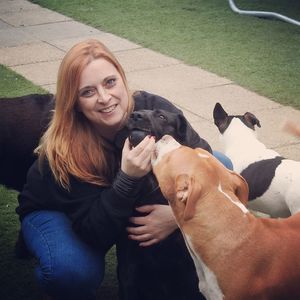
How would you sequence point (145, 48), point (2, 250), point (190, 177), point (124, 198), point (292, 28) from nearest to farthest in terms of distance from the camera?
point (190, 177)
point (124, 198)
point (2, 250)
point (145, 48)
point (292, 28)

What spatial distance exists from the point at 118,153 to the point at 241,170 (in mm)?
1597

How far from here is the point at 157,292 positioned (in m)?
3.79

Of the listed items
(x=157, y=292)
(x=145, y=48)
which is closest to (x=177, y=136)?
(x=157, y=292)

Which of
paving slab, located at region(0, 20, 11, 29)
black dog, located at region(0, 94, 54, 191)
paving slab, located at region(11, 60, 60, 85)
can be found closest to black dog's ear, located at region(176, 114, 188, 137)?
black dog, located at region(0, 94, 54, 191)

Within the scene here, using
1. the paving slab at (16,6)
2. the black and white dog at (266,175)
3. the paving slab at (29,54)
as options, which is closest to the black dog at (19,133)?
the black and white dog at (266,175)

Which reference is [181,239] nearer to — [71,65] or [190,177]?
[190,177]

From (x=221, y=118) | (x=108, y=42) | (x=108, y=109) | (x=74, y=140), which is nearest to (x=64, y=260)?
(x=74, y=140)

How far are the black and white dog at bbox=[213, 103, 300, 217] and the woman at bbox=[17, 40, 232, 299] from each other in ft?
4.57

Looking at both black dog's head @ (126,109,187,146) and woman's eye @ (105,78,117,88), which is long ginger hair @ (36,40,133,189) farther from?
black dog's head @ (126,109,187,146)

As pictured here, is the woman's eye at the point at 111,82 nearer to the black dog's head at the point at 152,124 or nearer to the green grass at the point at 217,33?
the black dog's head at the point at 152,124

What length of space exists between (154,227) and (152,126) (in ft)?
1.98

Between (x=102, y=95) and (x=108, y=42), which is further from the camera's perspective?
(x=108, y=42)

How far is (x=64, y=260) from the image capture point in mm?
3654

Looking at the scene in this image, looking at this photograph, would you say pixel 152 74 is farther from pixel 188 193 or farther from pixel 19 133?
pixel 188 193
